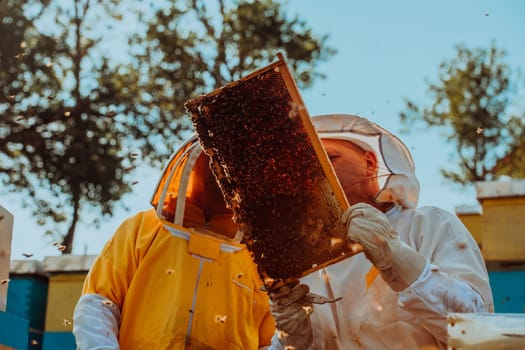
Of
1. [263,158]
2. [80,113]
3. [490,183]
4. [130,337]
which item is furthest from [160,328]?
[80,113]

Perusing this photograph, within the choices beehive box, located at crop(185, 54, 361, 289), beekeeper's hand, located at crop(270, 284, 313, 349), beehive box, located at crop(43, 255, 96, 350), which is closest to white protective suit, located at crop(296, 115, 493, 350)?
beekeeper's hand, located at crop(270, 284, 313, 349)

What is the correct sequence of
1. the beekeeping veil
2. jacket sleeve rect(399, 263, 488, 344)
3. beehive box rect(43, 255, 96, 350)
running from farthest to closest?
beehive box rect(43, 255, 96, 350), the beekeeping veil, jacket sleeve rect(399, 263, 488, 344)

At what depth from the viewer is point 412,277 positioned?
9.24ft

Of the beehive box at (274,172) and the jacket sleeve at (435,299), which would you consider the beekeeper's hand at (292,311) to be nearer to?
the beehive box at (274,172)

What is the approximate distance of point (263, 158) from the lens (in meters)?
3.10

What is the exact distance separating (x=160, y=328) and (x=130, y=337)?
0.17 metres

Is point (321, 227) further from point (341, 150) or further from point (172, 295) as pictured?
point (172, 295)

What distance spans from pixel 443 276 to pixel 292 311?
1.99 feet

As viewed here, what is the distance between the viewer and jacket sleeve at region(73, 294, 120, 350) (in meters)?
3.64

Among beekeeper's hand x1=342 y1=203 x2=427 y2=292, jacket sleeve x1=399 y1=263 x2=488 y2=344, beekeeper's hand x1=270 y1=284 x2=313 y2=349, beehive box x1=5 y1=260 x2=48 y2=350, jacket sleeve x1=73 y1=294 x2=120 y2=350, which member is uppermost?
beekeeper's hand x1=342 y1=203 x2=427 y2=292

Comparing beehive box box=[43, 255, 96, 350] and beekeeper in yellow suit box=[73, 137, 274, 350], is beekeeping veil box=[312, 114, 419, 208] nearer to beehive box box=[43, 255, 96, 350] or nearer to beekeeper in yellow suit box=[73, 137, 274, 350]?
beekeeper in yellow suit box=[73, 137, 274, 350]

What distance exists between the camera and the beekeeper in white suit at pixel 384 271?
2.82 m

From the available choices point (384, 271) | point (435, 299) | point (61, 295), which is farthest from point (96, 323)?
point (61, 295)

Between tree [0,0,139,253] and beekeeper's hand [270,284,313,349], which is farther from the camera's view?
tree [0,0,139,253]
